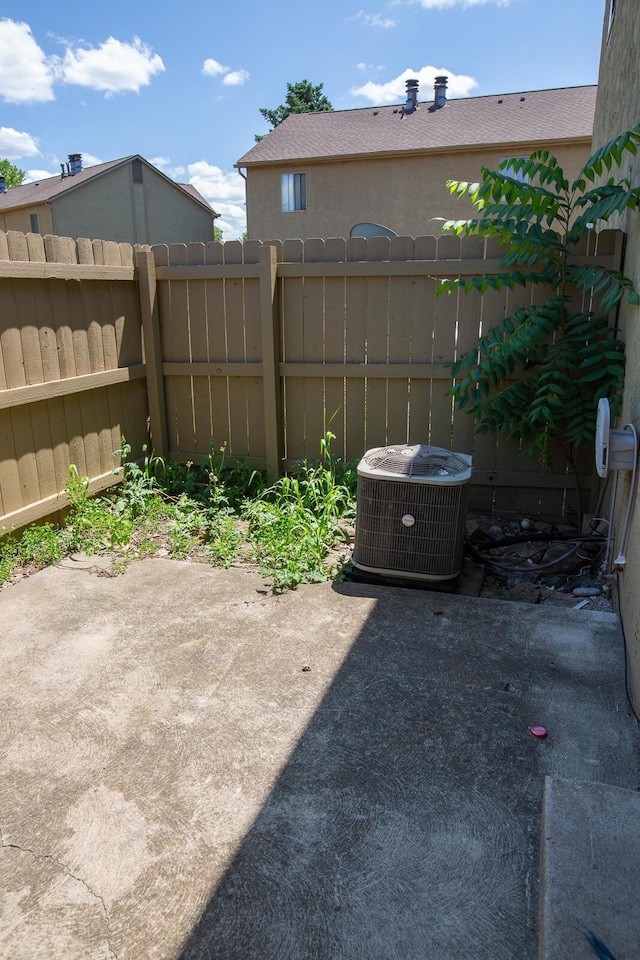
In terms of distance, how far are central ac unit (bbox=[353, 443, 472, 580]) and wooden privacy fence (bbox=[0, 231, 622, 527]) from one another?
1.31 m

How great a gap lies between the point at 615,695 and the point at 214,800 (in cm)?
161

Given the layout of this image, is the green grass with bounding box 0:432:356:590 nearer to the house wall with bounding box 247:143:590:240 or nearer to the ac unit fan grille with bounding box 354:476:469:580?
the ac unit fan grille with bounding box 354:476:469:580

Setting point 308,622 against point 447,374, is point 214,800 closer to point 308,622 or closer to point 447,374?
point 308,622

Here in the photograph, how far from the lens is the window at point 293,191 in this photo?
18.6m

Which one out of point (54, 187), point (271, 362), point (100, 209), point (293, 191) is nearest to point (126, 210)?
point (100, 209)

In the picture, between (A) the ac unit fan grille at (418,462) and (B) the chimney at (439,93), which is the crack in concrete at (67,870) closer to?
(A) the ac unit fan grille at (418,462)

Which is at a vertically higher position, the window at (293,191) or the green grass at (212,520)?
the window at (293,191)

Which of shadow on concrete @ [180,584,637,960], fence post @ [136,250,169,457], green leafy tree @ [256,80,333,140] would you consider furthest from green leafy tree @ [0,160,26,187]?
shadow on concrete @ [180,584,637,960]

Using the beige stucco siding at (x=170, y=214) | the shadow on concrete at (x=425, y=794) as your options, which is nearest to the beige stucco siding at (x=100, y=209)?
the beige stucco siding at (x=170, y=214)

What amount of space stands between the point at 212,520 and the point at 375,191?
1545 cm

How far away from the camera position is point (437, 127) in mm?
17719

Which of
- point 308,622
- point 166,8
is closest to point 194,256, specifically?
point 308,622

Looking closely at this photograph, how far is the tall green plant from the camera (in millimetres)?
3996

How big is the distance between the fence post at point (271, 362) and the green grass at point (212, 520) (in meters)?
0.22
